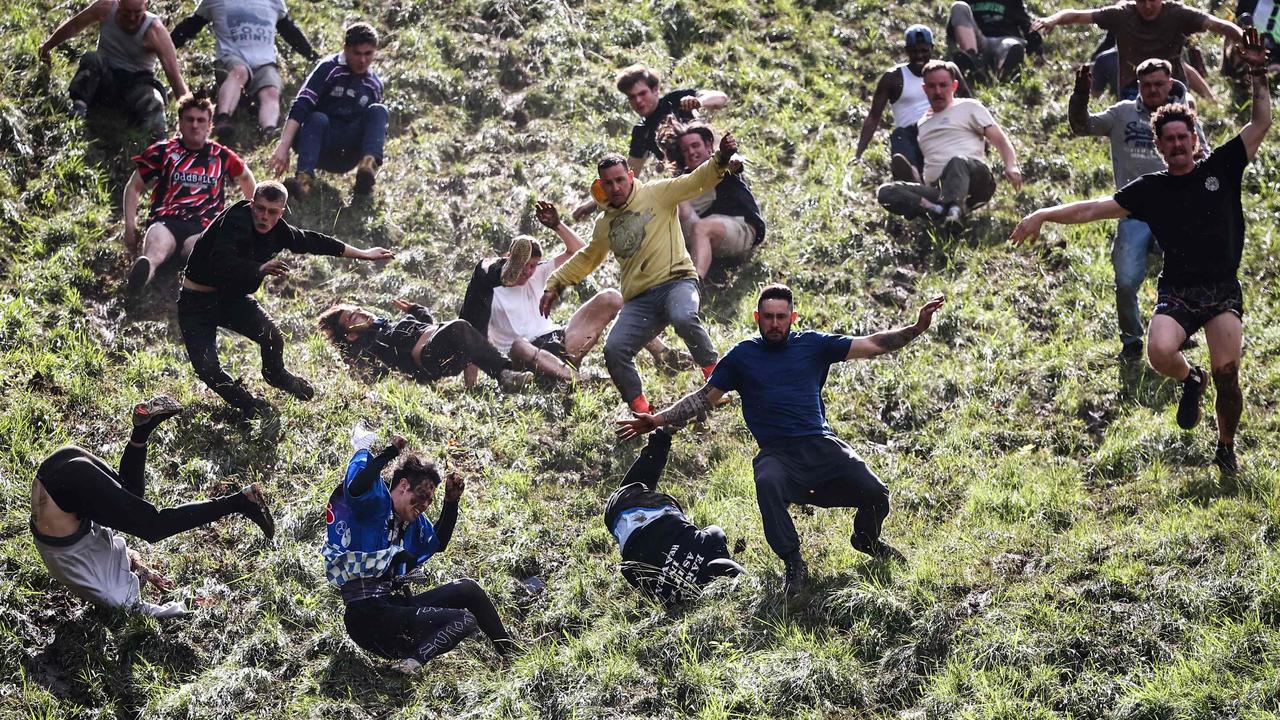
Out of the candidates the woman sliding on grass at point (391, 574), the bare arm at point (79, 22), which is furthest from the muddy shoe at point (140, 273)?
the woman sliding on grass at point (391, 574)

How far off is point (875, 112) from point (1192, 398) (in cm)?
497

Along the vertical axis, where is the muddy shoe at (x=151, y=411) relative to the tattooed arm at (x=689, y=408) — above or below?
below

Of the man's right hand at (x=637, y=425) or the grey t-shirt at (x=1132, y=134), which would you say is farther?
the grey t-shirt at (x=1132, y=134)

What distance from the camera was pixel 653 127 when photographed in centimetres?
1177

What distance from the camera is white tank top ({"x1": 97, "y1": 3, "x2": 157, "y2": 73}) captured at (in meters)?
12.6

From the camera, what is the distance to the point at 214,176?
36.8 ft

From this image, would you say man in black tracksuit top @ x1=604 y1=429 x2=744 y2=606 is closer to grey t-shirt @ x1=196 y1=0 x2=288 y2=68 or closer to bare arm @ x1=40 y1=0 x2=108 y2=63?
grey t-shirt @ x1=196 y1=0 x2=288 y2=68

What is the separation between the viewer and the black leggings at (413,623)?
7.77m

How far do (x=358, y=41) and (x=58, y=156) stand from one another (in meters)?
3.07

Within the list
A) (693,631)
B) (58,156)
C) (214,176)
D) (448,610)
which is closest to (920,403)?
(693,631)

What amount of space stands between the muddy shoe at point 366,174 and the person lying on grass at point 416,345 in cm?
187

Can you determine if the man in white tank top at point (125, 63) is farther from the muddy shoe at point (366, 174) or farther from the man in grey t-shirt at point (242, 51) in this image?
the muddy shoe at point (366, 174)

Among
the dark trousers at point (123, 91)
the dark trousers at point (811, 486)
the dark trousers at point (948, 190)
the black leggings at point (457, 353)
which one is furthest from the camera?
the dark trousers at point (123, 91)

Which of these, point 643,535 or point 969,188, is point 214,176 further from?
point 969,188
